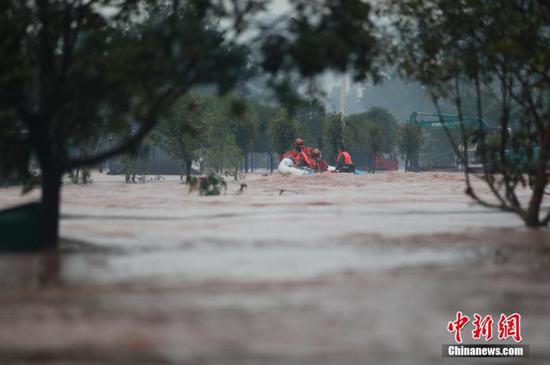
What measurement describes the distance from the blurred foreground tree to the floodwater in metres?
1.35

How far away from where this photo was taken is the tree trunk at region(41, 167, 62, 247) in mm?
13023

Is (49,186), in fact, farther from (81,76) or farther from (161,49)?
(161,49)

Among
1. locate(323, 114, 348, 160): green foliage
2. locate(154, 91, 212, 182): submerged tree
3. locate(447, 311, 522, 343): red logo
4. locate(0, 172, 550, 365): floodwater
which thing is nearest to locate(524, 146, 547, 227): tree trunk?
locate(0, 172, 550, 365): floodwater

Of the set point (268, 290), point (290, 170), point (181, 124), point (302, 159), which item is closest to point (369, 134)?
point (302, 159)

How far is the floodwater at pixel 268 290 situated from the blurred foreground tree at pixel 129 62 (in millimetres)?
1350

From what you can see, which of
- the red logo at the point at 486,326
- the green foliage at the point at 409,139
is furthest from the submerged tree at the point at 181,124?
the red logo at the point at 486,326

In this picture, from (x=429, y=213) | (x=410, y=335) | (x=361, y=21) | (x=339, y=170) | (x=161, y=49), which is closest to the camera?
(x=410, y=335)

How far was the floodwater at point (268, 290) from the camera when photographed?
6453 millimetres

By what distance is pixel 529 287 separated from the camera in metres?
9.37

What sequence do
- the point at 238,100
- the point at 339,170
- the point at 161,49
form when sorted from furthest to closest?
the point at 339,170 → the point at 238,100 → the point at 161,49

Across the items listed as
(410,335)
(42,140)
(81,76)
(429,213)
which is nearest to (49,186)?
(42,140)

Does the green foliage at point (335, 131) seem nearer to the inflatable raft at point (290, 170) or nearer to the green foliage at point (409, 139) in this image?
the green foliage at point (409, 139)

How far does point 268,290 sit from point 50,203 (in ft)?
16.0

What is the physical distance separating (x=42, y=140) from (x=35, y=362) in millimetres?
7300
